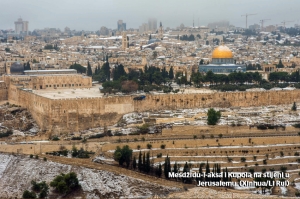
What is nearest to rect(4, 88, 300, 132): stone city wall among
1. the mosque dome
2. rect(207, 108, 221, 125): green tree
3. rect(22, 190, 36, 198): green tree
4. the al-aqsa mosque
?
rect(207, 108, 221, 125): green tree

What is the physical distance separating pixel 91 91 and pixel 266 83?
14556 millimetres

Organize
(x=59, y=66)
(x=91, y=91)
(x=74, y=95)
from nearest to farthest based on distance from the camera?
(x=74, y=95) < (x=91, y=91) < (x=59, y=66)

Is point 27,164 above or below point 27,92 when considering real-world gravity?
below

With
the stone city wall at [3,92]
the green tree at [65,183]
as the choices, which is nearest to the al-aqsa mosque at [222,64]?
the stone city wall at [3,92]

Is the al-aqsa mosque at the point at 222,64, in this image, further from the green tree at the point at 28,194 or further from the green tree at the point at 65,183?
the green tree at the point at 28,194

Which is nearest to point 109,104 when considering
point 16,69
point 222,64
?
point 16,69

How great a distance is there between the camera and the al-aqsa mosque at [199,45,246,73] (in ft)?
189

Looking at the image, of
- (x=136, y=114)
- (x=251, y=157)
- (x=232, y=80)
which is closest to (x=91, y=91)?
(x=136, y=114)

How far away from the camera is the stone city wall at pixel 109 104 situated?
3997cm

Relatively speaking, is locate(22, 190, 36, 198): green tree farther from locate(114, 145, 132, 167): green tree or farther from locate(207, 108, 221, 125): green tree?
locate(207, 108, 221, 125): green tree

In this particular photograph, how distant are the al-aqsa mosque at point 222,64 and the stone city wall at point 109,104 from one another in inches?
496

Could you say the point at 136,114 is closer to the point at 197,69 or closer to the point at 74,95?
the point at 74,95

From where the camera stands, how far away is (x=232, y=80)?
50.6 metres

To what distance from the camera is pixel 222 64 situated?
194ft
